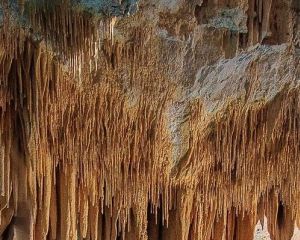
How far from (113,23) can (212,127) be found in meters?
0.61

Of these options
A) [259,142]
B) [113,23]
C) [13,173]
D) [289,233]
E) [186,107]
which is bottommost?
[289,233]

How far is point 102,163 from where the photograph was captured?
7.56 feet

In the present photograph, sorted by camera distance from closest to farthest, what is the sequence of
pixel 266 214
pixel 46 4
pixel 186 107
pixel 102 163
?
pixel 46 4 → pixel 186 107 → pixel 102 163 → pixel 266 214

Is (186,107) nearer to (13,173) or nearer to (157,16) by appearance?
(157,16)

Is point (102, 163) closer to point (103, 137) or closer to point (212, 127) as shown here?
point (103, 137)

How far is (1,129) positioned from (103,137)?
1.23 feet

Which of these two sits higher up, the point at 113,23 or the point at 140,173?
the point at 113,23

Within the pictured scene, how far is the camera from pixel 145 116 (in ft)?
7.06

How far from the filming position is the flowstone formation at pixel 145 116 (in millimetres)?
1886

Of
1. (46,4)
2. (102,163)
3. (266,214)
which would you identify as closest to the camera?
(46,4)

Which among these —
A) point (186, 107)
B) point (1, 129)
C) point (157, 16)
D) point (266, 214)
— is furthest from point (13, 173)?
point (266, 214)

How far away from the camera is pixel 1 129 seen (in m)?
2.17

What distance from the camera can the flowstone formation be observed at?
189 cm

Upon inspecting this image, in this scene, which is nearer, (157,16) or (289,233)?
(157,16)
